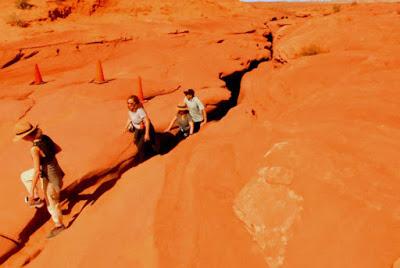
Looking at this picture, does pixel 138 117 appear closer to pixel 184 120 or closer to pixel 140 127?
pixel 140 127

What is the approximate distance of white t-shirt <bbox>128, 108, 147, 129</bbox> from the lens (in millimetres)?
5605

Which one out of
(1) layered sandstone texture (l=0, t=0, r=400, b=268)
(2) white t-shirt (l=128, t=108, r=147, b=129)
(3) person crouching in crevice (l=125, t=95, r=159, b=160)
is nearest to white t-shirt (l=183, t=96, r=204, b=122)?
(1) layered sandstone texture (l=0, t=0, r=400, b=268)

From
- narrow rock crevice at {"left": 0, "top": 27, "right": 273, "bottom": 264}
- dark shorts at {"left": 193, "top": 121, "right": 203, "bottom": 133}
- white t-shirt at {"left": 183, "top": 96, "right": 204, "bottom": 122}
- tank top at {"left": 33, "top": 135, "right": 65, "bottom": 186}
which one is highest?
tank top at {"left": 33, "top": 135, "right": 65, "bottom": 186}

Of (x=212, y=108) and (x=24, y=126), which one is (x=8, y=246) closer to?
(x=24, y=126)

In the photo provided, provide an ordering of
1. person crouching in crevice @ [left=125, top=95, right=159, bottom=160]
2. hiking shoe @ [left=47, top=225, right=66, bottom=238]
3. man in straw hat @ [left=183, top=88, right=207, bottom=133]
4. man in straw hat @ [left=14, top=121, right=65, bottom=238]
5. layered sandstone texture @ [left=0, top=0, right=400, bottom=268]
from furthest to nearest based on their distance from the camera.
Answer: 1. man in straw hat @ [left=183, top=88, right=207, bottom=133]
2. person crouching in crevice @ [left=125, top=95, right=159, bottom=160]
3. hiking shoe @ [left=47, top=225, right=66, bottom=238]
4. man in straw hat @ [left=14, top=121, right=65, bottom=238]
5. layered sandstone texture @ [left=0, top=0, right=400, bottom=268]

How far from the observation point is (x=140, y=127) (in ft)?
19.0

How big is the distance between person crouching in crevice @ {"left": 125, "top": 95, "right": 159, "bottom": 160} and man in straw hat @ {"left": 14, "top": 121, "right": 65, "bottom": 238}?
160 cm

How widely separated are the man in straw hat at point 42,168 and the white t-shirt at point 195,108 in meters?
2.65

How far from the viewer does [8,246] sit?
Answer: 4.45 metres

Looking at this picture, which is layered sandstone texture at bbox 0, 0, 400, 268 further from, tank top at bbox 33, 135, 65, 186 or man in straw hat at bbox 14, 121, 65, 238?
tank top at bbox 33, 135, 65, 186

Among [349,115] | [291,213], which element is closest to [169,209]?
[291,213]

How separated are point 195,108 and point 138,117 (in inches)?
45.0

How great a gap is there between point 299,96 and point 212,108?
309cm

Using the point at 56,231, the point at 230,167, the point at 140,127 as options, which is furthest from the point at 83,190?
the point at 230,167
